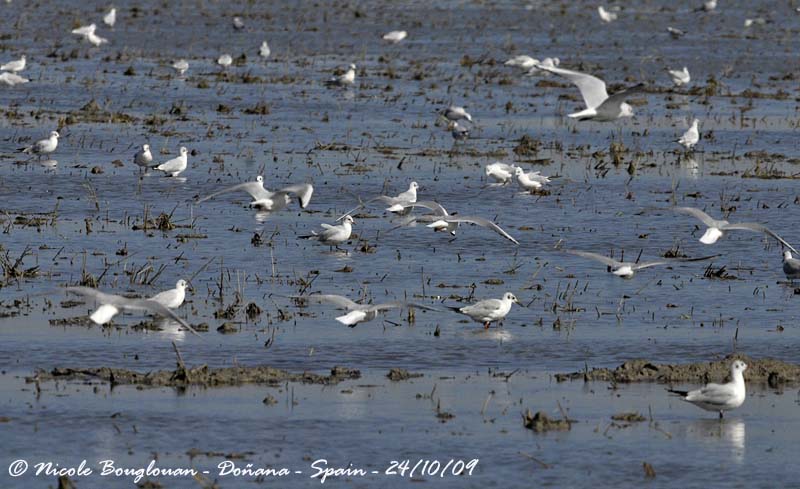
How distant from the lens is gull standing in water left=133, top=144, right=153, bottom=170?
2730 cm

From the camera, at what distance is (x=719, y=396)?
13.8 metres

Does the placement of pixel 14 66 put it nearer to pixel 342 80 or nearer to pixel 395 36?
pixel 342 80

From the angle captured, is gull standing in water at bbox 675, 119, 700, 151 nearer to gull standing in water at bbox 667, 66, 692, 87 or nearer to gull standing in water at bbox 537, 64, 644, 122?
gull standing in water at bbox 537, 64, 644, 122

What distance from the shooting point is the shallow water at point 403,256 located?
1335cm

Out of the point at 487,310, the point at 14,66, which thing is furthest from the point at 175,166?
the point at 14,66

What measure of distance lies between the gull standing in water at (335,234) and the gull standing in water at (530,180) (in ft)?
17.9

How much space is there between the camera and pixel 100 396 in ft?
46.4

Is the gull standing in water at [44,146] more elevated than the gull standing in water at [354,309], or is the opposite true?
the gull standing in water at [354,309]

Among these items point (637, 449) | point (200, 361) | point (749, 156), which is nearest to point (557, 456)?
point (637, 449)

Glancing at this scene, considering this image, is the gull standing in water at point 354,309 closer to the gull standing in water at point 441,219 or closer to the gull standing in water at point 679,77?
the gull standing in water at point 441,219

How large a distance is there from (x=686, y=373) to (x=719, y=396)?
1525 mm

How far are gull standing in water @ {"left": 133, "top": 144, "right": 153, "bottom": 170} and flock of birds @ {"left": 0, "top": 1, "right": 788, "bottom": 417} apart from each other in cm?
2

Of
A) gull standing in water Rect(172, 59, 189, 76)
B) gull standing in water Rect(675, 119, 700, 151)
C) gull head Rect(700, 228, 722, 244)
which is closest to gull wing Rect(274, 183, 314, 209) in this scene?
gull head Rect(700, 228, 722, 244)

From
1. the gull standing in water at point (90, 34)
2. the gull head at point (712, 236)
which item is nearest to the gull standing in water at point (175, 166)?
the gull head at point (712, 236)
